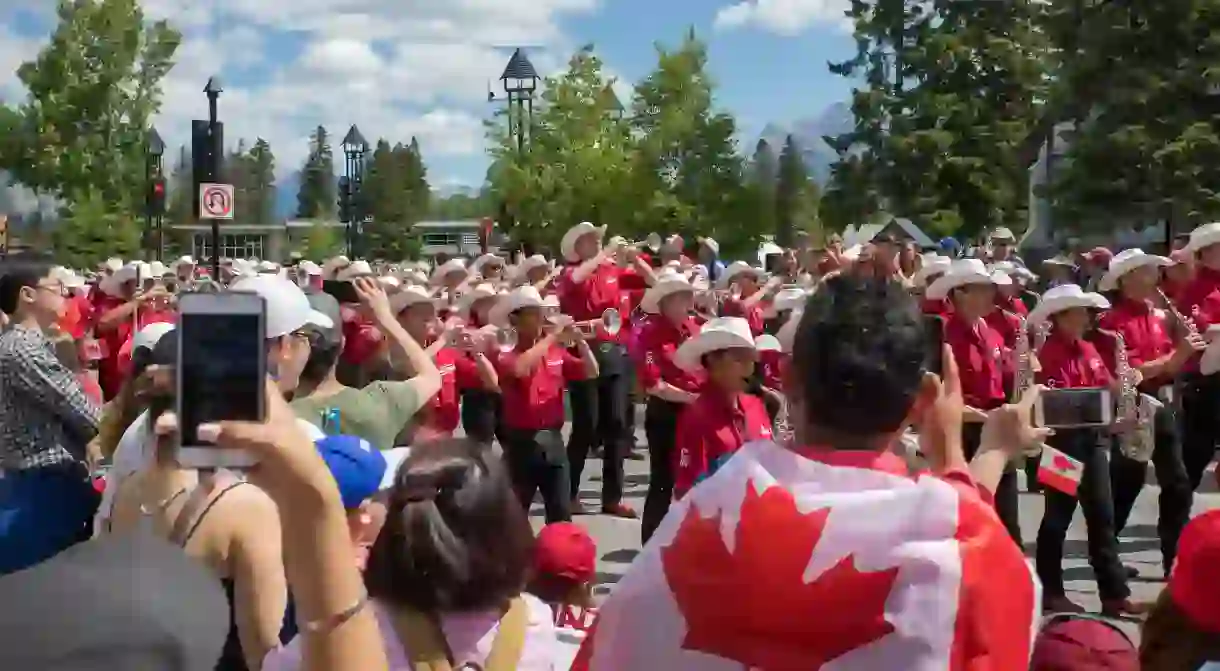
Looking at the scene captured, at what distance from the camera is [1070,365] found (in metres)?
7.03

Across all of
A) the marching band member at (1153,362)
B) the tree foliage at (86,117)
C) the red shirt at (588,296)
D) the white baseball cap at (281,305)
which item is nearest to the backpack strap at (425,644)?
the white baseball cap at (281,305)

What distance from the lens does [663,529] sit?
2.39 m

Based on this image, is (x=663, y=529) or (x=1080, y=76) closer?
(x=663, y=529)

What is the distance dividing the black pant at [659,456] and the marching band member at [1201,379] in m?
3.05

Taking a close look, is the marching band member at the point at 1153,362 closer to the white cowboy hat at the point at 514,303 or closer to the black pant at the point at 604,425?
the white cowboy hat at the point at 514,303

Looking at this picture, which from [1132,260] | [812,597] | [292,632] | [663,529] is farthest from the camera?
[1132,260]

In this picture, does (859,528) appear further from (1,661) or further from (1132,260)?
(1132,260)

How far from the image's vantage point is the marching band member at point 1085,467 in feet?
22.9

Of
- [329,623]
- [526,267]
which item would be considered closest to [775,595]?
[329,623]

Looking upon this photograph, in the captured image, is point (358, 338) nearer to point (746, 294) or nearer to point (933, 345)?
point (746, 294)

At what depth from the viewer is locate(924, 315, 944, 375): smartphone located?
2.46 metres

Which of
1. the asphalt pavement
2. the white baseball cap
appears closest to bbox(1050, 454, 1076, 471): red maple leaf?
the asphalt pavement

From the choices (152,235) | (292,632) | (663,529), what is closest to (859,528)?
(663,529)

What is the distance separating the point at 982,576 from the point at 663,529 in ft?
1.79
